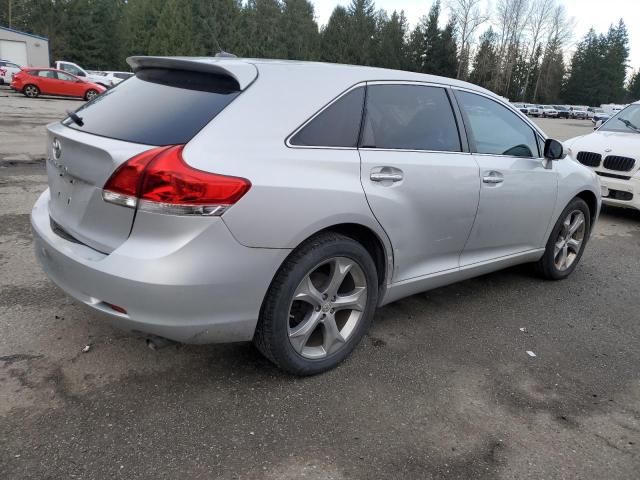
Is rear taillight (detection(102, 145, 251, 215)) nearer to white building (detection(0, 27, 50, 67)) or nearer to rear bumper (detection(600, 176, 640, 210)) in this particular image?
rear bumper (detection(600, 176, 640, 210))

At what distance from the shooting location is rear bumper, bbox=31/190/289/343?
7.73 ft

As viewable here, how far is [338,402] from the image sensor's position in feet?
9.20

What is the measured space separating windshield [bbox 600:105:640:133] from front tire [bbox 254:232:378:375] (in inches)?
272

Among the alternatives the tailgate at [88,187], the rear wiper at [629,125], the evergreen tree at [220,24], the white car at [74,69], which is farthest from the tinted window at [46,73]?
the evergreen tree at [220,24]

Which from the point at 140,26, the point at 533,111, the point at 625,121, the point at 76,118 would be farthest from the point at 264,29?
the point at 76,118

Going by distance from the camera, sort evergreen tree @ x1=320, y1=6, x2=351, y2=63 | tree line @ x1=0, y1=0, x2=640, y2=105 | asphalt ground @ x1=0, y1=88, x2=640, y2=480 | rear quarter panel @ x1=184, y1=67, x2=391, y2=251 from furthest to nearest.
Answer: evergreen tree @ x1=320, y1=6, x2=351, y2=63 < tree line @ x1=0, y1=0, x2=640, y2=105 < rear quarter panel @ x1=184, y1=67, x2=391, y2=251 < asphalt ground @ x1=0, y1=88, x2=640, y2=480

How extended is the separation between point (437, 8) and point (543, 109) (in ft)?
76.4

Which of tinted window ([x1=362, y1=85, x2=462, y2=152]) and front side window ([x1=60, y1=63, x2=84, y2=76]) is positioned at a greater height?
front side window ([x1=60, y1=63, x2=84, y2=76])

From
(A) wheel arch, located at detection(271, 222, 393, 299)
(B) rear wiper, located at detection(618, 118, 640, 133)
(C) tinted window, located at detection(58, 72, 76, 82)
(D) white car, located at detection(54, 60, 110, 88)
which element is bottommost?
(A) wheel arch, located at detection(271, 222, 393, 299)

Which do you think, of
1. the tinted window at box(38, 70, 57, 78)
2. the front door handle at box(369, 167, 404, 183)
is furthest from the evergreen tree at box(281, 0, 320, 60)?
the front door handle at box(369, 167, 404, 183)

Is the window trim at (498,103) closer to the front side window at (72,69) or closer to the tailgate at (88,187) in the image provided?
the tailgate at (88,187)

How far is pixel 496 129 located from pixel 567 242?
1.54 m

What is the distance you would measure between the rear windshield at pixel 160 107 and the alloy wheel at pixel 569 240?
134 inches

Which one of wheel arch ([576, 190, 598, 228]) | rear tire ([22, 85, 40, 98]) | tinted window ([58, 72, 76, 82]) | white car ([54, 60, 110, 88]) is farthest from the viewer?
white car ([54, 60, 110, 88])
